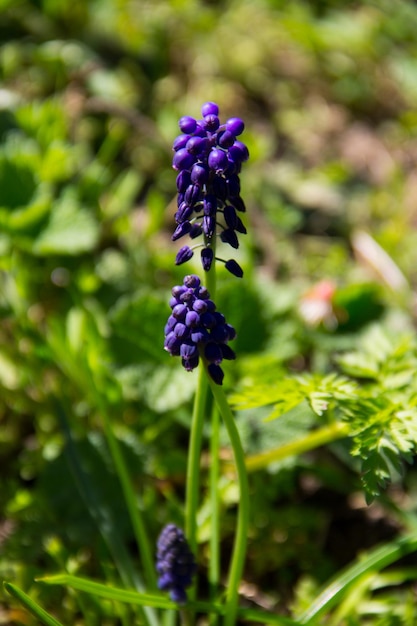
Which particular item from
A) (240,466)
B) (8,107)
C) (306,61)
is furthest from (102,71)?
(240,466)

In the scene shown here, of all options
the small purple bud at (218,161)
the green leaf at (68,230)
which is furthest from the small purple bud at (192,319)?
the green leaf at (68,230)

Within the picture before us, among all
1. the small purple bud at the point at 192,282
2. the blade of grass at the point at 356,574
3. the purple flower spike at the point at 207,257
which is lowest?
the blade of grass at the point at 356,574

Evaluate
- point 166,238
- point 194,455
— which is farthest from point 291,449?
point 166,238

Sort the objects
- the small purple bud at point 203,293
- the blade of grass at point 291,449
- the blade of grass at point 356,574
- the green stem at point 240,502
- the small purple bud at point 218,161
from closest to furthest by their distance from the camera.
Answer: the small purple bud at point 218,161
the small purple bud at point 203,293
the green stem at point 240,502
the blade of grass at point 356,574
the blade of grass at point 291,449

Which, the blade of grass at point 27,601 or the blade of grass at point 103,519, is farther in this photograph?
the blade of grass at point 103,519

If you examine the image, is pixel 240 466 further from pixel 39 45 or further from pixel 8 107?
pixel 39 45

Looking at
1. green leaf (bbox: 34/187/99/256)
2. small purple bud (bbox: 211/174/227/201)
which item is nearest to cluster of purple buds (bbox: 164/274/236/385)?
small purple bud (bbox: 211/174/227/201)

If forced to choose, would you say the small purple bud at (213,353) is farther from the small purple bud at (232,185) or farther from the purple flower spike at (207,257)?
the small purple bud at (232,185)
